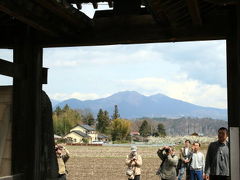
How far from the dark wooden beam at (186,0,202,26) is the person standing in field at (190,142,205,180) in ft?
21.0

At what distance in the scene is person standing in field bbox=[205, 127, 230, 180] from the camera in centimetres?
648

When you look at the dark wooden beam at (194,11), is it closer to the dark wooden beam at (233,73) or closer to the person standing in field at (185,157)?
the dark wooden beam at (233,73)

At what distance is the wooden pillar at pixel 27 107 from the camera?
4918 mm

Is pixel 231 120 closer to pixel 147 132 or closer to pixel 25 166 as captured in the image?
pixel 25 166

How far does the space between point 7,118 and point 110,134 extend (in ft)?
349

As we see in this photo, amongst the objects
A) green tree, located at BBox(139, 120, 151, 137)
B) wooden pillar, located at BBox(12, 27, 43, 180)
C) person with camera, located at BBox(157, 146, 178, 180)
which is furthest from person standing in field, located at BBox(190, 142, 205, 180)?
green tree, located at BBox(139, 120, 151, 137)

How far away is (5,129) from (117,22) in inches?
74.4

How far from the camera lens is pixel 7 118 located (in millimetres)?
4996

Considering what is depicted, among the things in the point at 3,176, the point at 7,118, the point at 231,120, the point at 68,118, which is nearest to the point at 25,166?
the point at 3,176

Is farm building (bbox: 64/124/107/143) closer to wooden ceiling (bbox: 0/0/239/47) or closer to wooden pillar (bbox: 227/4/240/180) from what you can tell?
wooden ceiling (bbox: 0/0/239/47)

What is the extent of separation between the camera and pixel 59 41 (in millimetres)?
4895

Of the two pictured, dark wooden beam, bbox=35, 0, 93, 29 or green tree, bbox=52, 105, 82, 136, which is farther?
green tree, bbox=52, 105, 82, 136

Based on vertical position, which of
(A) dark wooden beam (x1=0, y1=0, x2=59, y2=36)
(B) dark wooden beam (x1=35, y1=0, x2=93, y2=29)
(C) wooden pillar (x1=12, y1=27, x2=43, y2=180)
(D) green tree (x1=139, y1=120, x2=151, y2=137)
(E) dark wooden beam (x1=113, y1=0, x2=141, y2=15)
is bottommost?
(D) green tree (x1=139, y1=120, x2=151, y2=137)

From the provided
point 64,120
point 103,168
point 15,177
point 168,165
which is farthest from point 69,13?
point 64,120
